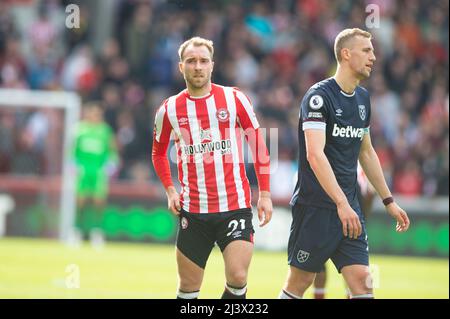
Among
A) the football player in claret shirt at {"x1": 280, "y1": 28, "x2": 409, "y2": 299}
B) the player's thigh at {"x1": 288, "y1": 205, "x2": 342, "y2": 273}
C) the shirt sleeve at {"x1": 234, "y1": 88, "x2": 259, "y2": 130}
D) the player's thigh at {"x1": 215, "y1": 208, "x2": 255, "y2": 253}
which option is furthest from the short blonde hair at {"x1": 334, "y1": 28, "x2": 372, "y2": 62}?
the player's thigh at {"x1": 215, "y1": 208, "x2": 255, "y2": 253}

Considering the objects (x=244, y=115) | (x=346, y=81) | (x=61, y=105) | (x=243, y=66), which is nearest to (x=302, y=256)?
(x=244, y=115)

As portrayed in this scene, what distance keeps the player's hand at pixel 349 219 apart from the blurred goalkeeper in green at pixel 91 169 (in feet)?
35.7

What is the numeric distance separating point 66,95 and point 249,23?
3.93m

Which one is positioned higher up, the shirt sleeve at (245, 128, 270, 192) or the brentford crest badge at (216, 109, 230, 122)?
the brentford crest badge at (216, 109, 230, 122)

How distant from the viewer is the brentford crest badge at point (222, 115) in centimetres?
759

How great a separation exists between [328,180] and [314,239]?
502 millimetres

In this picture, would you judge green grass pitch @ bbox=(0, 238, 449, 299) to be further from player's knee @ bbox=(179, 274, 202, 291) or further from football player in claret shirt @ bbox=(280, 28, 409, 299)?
football player in claret shirt @ bbox=(280, 28, 409, 299)

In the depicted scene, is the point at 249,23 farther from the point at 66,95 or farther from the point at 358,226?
the point at 358,226

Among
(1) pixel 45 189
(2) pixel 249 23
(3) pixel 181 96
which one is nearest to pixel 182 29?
(2) pixel 249 23

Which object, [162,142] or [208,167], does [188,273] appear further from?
[162,142]

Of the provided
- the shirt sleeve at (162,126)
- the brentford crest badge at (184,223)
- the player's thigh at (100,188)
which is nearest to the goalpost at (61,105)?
the player's thigh at (100,188)

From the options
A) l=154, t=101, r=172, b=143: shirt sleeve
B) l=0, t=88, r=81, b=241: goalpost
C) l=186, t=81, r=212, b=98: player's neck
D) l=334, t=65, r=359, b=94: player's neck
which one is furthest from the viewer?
l=0, t=88, r=81, b=241: goalpost

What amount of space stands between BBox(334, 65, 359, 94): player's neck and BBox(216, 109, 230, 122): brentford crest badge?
830 millimetres

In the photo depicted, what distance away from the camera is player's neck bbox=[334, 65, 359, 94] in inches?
287
